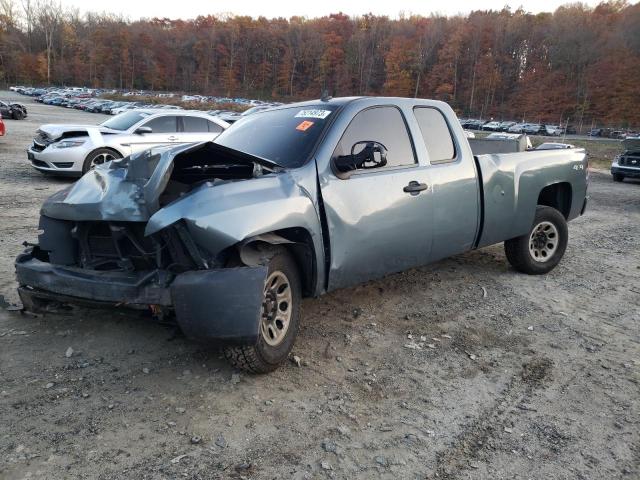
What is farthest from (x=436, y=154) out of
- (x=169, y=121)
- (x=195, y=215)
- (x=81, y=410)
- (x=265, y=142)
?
(x=169, y=121)

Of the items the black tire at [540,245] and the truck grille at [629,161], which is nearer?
the black tire at [540,245]

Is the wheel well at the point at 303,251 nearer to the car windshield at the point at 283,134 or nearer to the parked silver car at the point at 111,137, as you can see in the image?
the car windshield at the point at 283,134

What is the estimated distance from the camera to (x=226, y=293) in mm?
2939

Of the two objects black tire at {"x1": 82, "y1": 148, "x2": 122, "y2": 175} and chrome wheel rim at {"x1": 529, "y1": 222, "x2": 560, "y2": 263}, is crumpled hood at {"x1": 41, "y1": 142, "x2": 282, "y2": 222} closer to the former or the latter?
chrome wheel rim at {"x1": 529, "y1": 222, "x2": 560, "y2": 263}

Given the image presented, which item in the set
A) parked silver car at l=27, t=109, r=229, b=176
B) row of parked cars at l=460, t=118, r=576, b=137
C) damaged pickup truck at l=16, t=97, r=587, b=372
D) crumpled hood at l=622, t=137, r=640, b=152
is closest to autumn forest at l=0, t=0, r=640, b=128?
row of parked cars at l=460, t=118, r=576, b=137

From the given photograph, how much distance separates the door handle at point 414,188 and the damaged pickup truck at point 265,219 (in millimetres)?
13

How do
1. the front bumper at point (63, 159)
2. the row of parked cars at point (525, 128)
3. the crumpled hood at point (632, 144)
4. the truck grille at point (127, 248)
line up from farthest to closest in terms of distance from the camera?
1. the row of parked cars at point (525, 128)
2. the crumpled hood at point (632, 144)
3. the front bumper at point (63, 159)
4. the truck grille at point (127, 248)

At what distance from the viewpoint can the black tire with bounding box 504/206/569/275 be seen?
576cm

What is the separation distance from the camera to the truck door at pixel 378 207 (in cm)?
374

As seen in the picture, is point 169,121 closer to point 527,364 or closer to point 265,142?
point 265,142

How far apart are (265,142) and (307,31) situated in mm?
131067

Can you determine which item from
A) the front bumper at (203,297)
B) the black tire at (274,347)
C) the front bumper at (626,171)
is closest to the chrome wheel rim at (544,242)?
the black tire at (274,347)

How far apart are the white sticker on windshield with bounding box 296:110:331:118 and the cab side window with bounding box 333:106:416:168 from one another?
0.76ft

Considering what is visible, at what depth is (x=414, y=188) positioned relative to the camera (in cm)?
427
